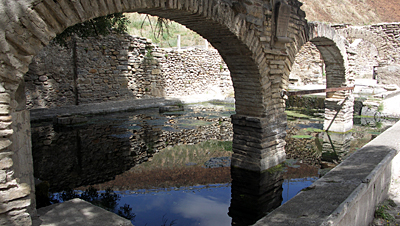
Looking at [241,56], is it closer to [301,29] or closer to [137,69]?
[301,29]

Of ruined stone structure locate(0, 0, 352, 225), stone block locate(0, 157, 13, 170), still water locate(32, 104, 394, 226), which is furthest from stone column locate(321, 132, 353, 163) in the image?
stone block locate(0, 157, 13, 170)

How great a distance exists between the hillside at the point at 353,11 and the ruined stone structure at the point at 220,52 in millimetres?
26883

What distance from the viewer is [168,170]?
5730 mm

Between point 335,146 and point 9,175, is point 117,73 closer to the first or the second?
point 335,146

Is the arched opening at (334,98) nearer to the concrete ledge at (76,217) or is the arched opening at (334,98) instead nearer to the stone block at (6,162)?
the concrete ledge at (76,217)

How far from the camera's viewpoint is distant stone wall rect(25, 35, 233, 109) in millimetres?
11031

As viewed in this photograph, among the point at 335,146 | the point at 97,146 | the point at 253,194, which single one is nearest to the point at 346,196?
the point at 253,194

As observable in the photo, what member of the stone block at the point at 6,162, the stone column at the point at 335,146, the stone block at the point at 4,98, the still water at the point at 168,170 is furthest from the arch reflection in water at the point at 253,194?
the stone block at the point at 4,98

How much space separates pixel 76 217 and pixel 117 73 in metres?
10.8

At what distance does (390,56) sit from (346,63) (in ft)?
33.6

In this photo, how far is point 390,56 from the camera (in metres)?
16.7

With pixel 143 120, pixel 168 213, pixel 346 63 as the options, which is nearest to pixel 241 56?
pixel 168 213

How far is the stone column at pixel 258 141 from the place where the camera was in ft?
18.1

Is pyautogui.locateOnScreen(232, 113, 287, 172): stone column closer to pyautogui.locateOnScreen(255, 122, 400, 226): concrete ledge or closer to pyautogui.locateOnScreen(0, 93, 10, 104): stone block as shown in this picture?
pyautogui.locateOnScreen(255, 122, 400, 226): concrete ledge
